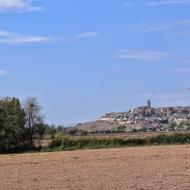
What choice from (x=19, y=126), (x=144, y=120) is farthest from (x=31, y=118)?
(x=144, y=120)

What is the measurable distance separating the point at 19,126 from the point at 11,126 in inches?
89.2

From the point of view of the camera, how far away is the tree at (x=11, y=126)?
102 metres

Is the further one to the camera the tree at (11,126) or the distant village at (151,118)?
the distant village at (151,118)

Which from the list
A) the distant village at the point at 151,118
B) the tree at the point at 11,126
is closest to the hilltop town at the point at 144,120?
the distant village at the point at 151,118

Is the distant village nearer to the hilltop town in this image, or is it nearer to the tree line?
the hilltop town

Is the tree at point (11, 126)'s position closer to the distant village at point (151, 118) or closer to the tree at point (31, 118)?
the tree at point (31, 118)

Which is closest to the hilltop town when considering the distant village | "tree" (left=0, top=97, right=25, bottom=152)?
the distant village

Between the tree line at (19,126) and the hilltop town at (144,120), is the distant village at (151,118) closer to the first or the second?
the hilltop town at (144,120)

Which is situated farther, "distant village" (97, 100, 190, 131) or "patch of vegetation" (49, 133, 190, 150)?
"distant village" (97, 100, 190, 131)

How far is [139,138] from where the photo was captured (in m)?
106

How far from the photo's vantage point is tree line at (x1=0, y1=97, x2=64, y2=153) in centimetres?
Answer: 10262

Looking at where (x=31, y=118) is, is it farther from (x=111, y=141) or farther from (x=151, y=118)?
(x=151, y=118)

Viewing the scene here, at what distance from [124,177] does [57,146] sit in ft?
255

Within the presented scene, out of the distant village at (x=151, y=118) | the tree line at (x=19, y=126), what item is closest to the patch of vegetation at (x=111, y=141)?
the tree line at (x=19, y=126)
